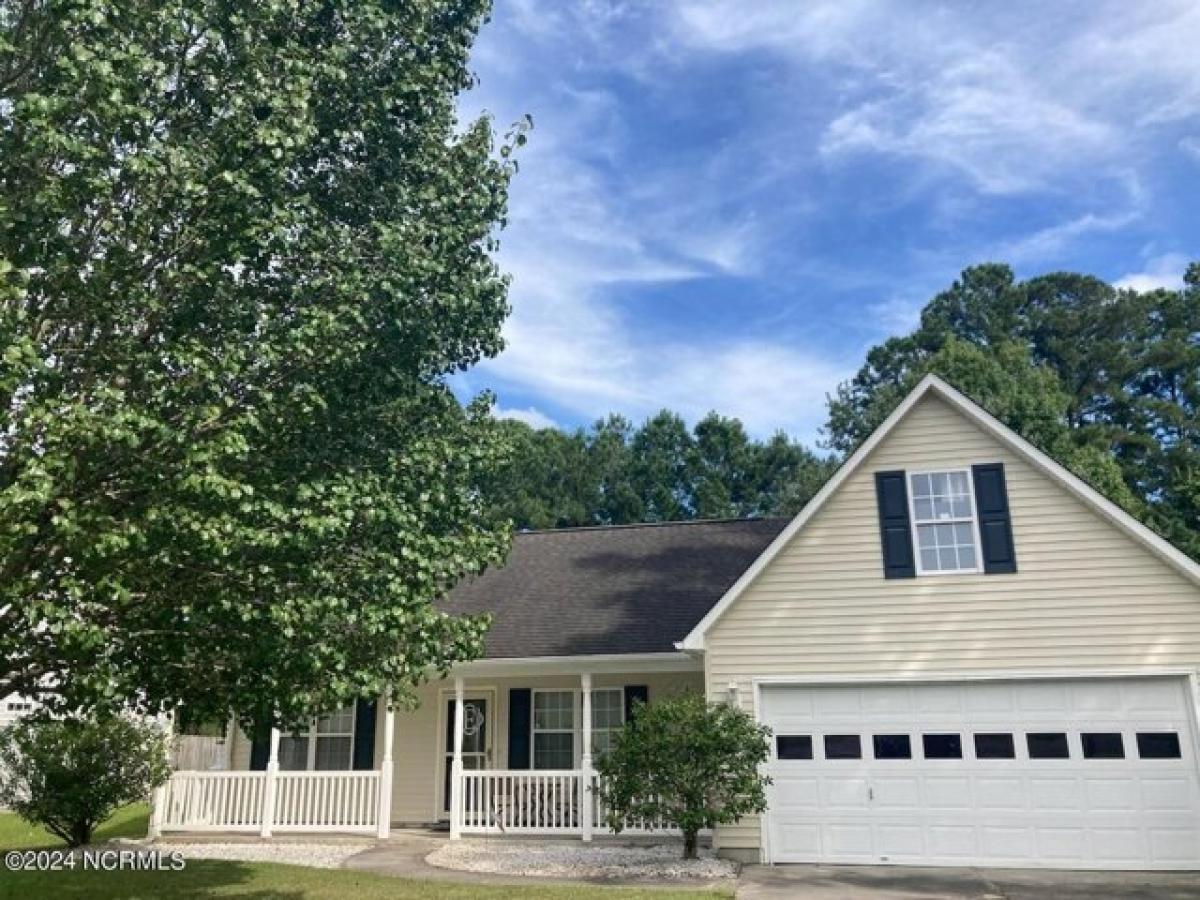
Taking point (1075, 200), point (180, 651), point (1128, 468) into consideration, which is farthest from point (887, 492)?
point (1128, 468)

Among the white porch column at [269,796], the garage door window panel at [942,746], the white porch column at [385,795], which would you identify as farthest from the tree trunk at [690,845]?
the white porch column at [269,796]

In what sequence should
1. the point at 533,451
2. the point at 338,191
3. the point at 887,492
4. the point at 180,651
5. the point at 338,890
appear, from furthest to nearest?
the point at 533,451 → the point at 887,492 → the point at 338,890 → the point at 338,191 → the point at 180,651

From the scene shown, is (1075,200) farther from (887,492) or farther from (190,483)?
(190,483)

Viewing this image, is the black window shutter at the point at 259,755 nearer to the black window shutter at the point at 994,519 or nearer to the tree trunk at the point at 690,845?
the tree trunk at the point at 690,845

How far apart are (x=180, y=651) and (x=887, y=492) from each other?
9.75 meters

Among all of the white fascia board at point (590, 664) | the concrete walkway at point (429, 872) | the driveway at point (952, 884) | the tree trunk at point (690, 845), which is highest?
the white fascia board at point (590, 664)

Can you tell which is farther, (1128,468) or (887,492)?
(1128,468)

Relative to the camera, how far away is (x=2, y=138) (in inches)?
301

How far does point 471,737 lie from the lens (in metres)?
17.1

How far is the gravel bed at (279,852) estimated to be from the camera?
13023mm

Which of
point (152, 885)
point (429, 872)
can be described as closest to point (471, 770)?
point (429, 872)

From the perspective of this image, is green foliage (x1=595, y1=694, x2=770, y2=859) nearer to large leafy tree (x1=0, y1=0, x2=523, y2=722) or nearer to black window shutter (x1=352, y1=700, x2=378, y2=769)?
large leafy tree (x1=0, y1=0, x2=523, y2=722)

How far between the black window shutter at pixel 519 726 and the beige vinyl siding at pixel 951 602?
4.71m

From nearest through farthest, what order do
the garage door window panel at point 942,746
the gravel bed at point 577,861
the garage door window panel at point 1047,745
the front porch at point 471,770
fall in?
the gravel bed at point 577,861 < the garage door window panel at point 1047,745 < the garage door window panel at point 942,746 < the front porch at point 471,770
